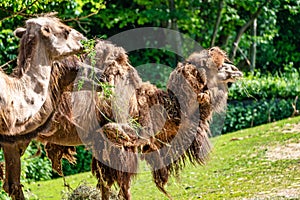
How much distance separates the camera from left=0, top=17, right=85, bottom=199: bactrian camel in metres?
5.41

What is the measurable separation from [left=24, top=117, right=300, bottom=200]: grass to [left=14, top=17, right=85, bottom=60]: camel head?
2.48 m

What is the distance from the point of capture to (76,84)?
6.77 metres

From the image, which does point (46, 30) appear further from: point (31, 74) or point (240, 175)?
point (240, 175)

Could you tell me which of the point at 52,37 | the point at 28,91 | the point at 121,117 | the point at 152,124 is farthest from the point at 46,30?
the point at 152,124

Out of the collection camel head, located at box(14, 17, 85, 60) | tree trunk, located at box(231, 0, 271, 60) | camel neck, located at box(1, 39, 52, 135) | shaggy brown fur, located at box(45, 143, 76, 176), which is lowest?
shaggy brown fur, located at box(45, 143, 76, 176)

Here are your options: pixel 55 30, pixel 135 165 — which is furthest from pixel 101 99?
pixel 55 30

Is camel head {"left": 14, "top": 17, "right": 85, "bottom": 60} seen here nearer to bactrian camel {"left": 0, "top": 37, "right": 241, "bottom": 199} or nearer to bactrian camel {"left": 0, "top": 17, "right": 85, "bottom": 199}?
bactrian camel {"left": 0, "top": 17, "right": 85, "bottom": 199}

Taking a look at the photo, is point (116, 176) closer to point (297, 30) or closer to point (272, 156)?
point (272, 156)

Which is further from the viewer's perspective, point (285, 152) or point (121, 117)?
point (285, 152)

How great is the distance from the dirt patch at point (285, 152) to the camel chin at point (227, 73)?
11.3ft

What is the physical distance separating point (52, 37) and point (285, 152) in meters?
6.87

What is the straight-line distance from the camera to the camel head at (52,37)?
5.67 meters

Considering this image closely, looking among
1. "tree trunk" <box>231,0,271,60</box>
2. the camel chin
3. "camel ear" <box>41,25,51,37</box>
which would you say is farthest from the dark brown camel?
"tree trunk" <box>231,0,271,60</box>

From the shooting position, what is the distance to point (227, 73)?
7.84m
